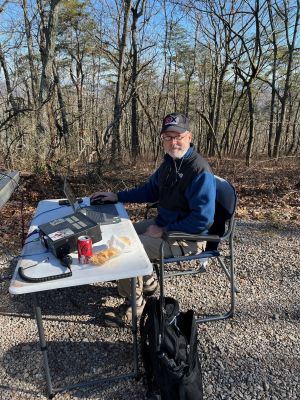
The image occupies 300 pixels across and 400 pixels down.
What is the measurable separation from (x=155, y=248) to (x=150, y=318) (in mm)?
666

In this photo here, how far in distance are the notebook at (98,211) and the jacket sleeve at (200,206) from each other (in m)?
0.44

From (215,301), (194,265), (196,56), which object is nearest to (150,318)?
(215,301)

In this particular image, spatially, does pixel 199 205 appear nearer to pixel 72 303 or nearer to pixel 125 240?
pixel 125 240

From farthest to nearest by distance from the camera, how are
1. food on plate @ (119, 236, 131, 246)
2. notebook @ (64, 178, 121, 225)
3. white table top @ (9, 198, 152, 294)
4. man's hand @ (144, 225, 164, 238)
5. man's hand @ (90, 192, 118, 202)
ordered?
man's hand @ (90, 192, 118, 202), man's hand @ (144, 225, 164, 238), notebook @ (64, 178, 121, 225), food on plate @ (119, 236, 131, 246), white table top @ (9, 198, 152, 294)

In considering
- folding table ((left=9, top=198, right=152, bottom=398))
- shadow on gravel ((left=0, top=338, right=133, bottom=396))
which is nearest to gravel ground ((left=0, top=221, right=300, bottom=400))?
shadow on gravel ((left=0, top=338, right=133, bottom=396))

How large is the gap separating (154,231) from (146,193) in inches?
16.9

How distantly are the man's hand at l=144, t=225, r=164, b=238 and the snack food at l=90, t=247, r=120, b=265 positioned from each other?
786mm

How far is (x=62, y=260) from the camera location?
5.70 ft

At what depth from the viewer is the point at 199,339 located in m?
2.41

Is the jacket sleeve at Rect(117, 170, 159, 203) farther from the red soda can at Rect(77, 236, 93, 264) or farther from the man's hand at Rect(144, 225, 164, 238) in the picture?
the red soda can at Rect(77, 236, 93, 264)

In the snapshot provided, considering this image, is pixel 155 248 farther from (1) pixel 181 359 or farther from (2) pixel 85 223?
(1) pixel 181 359

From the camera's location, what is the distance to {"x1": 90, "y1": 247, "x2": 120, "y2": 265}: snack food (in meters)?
1.74

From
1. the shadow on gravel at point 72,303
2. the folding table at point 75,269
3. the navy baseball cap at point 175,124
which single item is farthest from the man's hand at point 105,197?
the shadow on gravel at point 72,303

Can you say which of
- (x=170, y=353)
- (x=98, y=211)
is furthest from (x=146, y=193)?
(x=170, y=353)
